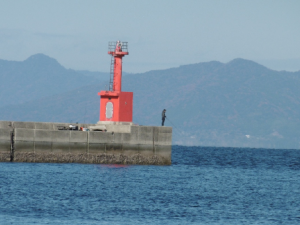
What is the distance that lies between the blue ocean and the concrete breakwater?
2.44ft

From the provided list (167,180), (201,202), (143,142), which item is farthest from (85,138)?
(201,202)

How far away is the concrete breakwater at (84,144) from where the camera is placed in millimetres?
48719

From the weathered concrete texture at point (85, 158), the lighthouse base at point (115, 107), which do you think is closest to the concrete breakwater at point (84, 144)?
the weathered concrete texture at point (85, 158)

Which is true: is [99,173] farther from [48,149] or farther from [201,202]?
[201,202]

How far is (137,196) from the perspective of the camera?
3622 cm

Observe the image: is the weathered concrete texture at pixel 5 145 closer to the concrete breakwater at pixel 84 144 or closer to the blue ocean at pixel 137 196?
the concrete breakwater at pixel 84 144

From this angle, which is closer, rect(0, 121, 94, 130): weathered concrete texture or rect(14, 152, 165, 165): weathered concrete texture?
rect(14, 152, 165, 165): weathered concrete texture

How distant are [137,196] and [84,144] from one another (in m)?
14.7

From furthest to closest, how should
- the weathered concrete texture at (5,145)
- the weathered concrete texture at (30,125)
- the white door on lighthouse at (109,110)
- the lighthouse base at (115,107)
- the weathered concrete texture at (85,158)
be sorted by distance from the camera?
the white door on lighthouse at (109,110) → the lighthouse base at (115,107) → the weathered concrete texture at (30,125) → the weathered concrete texture at (85,158) → the weathered concrete texture at (5,145)

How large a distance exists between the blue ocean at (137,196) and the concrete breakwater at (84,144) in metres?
0.74

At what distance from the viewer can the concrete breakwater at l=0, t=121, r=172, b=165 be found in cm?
4872

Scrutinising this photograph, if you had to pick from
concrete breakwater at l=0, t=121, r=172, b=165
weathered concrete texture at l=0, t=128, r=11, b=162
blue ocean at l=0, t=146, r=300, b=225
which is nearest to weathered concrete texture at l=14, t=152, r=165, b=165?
concrete breakwater at l=0, t=121, r=172, b=165

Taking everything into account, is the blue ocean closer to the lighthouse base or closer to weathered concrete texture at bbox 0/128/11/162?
weathered concrete texture at bbox 0/128/11/162

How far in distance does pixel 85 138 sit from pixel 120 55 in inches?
402
